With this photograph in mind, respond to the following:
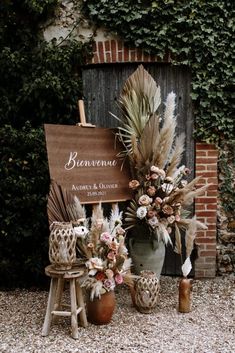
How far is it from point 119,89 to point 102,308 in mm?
2353

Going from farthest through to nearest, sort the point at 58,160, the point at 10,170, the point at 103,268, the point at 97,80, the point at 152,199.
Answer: the point at 97,80, the point at 10,170, the point at 152,199, the point at 58,160, the point at 103,268

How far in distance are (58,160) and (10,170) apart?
86cm

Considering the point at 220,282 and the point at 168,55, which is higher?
the point at 168,55

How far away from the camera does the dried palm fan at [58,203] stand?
13.0 ft

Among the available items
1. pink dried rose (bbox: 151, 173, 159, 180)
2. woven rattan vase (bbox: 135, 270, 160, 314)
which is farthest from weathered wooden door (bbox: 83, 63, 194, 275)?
woven rattan vase (bbox: 135, 270, 160, 314)

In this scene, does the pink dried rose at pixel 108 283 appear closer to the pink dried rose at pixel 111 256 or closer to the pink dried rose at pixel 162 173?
the pink dried rose at pixel 111 256

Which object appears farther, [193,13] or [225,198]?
[225,198]

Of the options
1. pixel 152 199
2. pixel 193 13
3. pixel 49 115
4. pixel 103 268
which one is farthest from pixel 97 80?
pixel 103 268

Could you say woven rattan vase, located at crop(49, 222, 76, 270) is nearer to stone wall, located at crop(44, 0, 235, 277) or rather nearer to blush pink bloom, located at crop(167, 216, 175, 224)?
blush pink bloom, located at crop(167, 216, 175, 224)

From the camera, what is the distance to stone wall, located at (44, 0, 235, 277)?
497 cm

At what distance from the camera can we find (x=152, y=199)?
4.44 metres

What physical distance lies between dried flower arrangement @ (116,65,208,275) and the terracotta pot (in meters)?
0.76

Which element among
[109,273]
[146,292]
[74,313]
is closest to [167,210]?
[146,292]

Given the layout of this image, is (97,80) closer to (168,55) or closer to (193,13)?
(168,55)
